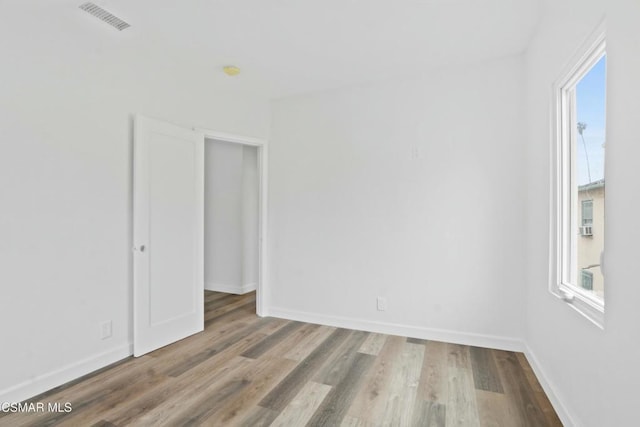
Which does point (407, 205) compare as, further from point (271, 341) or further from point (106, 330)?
point (106, 330)

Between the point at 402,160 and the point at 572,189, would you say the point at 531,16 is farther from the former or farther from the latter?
the point at 402,160

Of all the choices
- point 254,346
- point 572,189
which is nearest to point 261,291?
point 254,346

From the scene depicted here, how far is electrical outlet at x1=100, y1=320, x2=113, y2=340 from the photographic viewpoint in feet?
8.38

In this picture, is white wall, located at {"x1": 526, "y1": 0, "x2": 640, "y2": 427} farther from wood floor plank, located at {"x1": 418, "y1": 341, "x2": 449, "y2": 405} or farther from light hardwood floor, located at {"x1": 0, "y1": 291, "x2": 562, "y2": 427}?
wood floor plank, located at {"x1": 418, "y1": 341, "x2": 449, "y2": 405}

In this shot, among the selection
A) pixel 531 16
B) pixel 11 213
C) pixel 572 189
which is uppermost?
pixel 531 16

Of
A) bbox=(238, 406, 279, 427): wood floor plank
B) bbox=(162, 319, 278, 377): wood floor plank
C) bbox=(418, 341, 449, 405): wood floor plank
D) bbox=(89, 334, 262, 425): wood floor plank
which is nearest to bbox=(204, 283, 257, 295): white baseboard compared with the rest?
bbox=(162, 319, 278, 377): wood floor plank

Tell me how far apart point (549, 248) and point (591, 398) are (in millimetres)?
993

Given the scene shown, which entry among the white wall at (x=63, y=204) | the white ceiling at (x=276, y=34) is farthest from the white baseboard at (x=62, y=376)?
the white ceiling at (x=276, y=34)

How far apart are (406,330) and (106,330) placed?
103 inches

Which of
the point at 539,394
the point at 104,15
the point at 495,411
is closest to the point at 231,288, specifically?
the point at 104,15

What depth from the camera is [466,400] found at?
214cm

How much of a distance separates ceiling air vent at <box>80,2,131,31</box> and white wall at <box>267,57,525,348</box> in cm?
181

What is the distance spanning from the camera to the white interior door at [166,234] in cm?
277

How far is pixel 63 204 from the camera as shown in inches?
90.6
